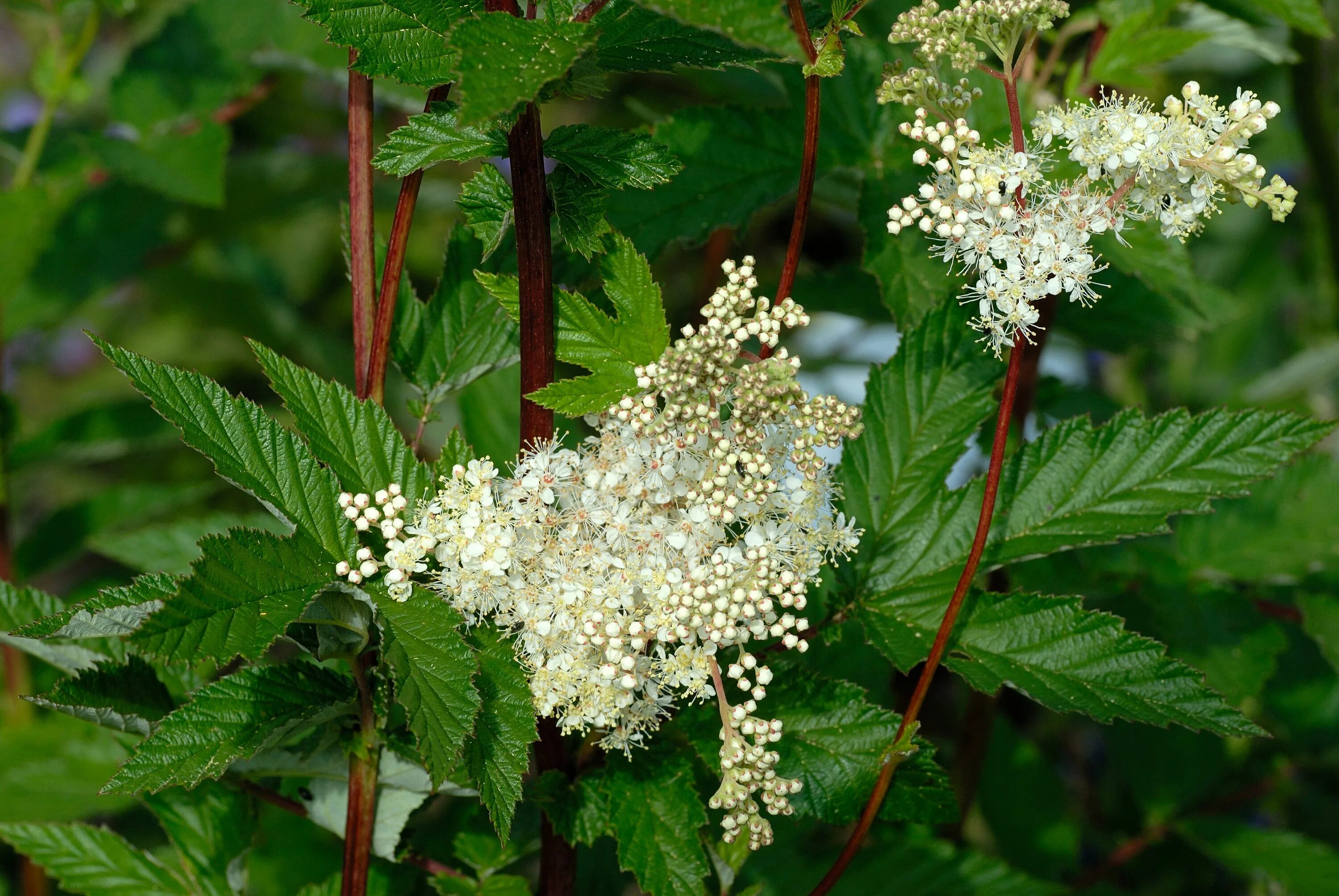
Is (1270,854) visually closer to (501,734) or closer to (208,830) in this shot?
(501,734)

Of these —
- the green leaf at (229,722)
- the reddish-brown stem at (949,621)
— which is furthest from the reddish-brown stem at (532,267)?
the reddish-brown stem at (949,621)

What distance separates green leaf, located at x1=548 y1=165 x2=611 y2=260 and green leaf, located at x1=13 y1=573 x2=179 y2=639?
478 millimetres

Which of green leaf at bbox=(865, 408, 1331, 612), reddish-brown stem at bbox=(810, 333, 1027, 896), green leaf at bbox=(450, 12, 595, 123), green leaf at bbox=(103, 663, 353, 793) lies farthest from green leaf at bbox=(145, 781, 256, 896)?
green leaf at bbox=(450, 12, 595, 123)

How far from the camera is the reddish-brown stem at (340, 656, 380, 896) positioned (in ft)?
3.89

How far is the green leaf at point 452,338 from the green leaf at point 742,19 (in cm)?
55

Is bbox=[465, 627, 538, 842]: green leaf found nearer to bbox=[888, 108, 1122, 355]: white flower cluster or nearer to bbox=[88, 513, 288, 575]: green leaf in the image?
bbox=[888, 108, 1122, 355]: white flower cluster

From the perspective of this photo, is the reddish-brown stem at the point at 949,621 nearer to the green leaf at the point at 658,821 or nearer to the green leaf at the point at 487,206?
the green leaf at the point at 658,821

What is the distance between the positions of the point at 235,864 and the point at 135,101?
158 centimetres

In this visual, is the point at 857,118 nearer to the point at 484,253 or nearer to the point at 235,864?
the point at 484,253

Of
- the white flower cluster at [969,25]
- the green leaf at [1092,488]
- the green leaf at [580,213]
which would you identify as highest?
the white flower cluster at [969,25]

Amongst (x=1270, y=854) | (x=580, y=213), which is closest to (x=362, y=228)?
(x=580, y=213)

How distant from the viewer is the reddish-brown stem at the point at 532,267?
1045 millimetres

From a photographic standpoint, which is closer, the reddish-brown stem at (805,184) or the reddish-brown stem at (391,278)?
the reddish-brown stem at (805,184)

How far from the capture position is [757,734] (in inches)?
40.6
